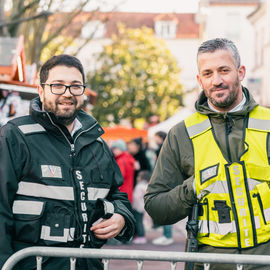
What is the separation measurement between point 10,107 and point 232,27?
39.5m

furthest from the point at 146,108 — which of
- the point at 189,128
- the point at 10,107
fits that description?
the point at 189,128

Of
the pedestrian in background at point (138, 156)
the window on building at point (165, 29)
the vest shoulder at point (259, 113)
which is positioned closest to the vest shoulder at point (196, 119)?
the vest shoulder at point (259, 113)

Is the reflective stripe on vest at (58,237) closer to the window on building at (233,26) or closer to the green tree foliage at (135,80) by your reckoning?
the green tree foliage at (135,80)

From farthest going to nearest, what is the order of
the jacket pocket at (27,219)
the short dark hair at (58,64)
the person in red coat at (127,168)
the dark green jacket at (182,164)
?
the person in red coat at (127,168) → the short dark hair at (58,64) → the dark green jacket at (182,164) → the jacket pocket at (27,219)

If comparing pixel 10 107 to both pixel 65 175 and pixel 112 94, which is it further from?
pixel 112 94

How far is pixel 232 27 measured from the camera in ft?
151

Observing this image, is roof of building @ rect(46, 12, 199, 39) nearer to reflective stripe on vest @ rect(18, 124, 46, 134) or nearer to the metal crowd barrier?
reflective stripe on vest @ rect(18, 124, 46, 134)

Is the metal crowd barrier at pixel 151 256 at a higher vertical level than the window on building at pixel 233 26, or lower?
lower

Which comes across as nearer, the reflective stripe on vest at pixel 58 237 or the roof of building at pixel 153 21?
the reflective stripe on vest at pixel 58 237

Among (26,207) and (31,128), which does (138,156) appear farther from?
(26,207)

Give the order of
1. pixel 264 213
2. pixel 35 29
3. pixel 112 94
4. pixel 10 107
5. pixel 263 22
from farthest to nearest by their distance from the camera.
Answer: pixel 112 94 < pixel 263 22 < pixel 35 29 < pixel 10 107 < pixel 264 213

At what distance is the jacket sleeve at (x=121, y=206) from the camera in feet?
12.8

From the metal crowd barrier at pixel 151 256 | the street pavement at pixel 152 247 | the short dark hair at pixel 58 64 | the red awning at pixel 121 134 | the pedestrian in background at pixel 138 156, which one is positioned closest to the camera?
the metal crowd barrier at pixel 151 256

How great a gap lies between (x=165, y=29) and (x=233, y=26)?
86.1 feet
